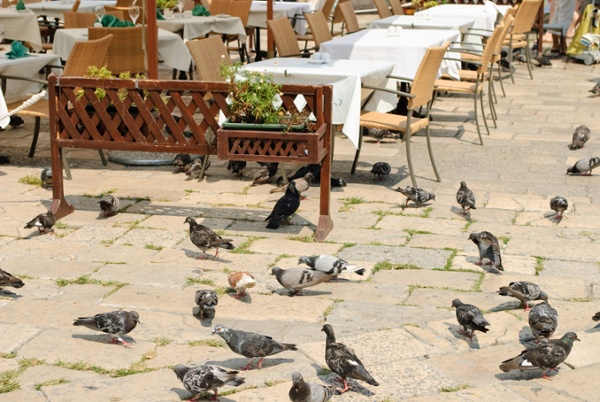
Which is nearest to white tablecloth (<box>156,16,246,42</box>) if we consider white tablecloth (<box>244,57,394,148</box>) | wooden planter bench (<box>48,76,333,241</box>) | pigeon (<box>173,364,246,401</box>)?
white tablecloth (<box>244,57,394,148</box>)

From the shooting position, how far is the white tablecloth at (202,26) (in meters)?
11.3

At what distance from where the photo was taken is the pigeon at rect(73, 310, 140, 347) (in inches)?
184

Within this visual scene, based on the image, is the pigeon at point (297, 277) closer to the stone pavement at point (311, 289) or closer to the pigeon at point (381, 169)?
the stone pavement at point (311, 289)

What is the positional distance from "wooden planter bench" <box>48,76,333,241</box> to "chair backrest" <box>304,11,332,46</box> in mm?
3339

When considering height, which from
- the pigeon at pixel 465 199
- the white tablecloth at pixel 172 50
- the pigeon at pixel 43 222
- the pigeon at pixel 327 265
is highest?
the white tablecloth at pixel 172 50

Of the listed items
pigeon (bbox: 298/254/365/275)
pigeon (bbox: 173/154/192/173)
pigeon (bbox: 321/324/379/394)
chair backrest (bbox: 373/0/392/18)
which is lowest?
pigeon (bbox: 173/154/192/173)

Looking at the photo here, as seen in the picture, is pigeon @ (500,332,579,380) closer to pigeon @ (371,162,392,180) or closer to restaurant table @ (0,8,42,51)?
pigeon @ (371,162,392,180)

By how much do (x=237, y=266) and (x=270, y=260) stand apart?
0.21 metres

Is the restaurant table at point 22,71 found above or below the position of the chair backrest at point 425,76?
below

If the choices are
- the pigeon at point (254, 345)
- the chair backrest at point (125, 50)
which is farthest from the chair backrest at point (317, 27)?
the pigeon at point (254, 345)

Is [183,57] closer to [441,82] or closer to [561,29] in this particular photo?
[441,82]

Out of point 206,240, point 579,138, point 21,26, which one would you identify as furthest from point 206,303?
point 21,26

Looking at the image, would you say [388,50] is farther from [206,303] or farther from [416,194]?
[206,303]

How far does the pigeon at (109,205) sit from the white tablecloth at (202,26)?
4.38 meters
